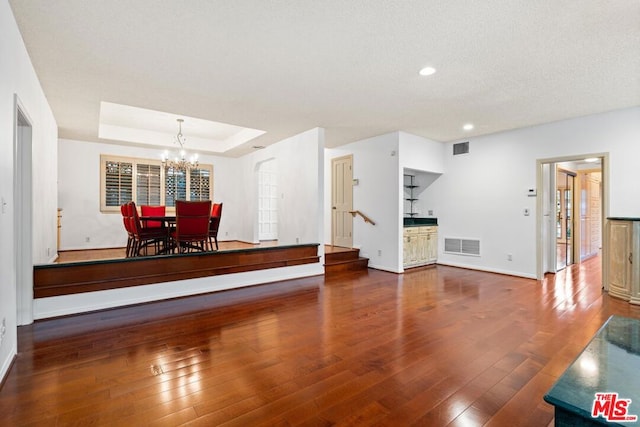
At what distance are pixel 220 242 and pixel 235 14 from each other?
6.96 meters

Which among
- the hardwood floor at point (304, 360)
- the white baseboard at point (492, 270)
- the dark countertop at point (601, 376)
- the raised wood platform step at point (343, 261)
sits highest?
the dark countertop at point (601, 376)

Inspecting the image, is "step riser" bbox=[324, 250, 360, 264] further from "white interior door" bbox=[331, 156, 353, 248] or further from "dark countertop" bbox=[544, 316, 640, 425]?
"dark countertop" bbox=[544, 316, 640, 425]

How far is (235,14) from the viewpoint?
2424mm

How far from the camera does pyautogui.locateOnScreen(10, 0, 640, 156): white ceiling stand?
94.0 inches

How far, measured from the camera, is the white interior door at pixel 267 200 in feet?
28.5

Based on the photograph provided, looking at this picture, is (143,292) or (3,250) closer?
(3,250)

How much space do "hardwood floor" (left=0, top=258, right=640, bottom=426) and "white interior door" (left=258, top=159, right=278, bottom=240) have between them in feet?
15.0

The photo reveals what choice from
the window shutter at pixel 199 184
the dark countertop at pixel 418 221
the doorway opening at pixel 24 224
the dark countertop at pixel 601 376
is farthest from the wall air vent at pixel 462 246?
the doorway opening at pixel 24 224

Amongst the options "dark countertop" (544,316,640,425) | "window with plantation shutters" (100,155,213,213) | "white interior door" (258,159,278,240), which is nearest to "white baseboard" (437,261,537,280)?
"white interior door" (258,159,278,240)

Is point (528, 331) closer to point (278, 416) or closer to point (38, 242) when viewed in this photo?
point (278, 416)

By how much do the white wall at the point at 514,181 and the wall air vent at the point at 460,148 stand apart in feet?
0.32

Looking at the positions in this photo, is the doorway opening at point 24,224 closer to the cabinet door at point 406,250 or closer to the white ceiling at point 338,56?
the white ceiling at point 338,56

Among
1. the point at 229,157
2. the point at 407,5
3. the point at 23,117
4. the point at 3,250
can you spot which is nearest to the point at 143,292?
the point at 3,250

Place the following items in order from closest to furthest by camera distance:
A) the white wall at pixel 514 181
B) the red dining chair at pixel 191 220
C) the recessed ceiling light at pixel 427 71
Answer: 1. the recessed ceiling light at pixel 427 71
2. the white wall at pixel 514 181
3. the red dining chair at pixel 191 220
